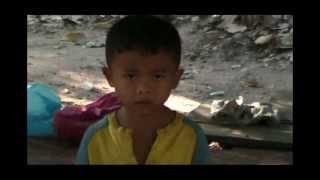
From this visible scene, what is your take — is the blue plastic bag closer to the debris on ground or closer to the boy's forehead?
the boy's forehead

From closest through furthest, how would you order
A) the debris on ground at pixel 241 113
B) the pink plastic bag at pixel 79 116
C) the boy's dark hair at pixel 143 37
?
the boy's dark hair at pixel 143 37 < the pink plastic bag at pixel 79 116 < the debris on ground at pixel 241 113

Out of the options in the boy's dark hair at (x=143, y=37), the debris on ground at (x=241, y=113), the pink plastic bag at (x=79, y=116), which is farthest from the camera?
the debris on ground at (x=241, y=113)

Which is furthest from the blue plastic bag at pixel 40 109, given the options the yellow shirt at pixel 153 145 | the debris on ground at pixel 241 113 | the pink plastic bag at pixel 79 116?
the debris on ground at pixel 241 113

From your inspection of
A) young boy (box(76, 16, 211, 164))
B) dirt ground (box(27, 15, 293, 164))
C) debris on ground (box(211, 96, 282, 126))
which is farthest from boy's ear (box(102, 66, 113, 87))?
debris on ground (box(211, 96, 282, 126))

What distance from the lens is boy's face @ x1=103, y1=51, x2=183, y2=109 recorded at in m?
2.35

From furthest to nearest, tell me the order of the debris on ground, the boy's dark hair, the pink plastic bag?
1. the debris on ground
2. the pink plastic bag
3. the boy's dark hair

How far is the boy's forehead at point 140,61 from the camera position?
2.35 metres

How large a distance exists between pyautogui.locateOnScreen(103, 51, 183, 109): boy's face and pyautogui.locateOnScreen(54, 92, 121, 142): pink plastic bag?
288mm

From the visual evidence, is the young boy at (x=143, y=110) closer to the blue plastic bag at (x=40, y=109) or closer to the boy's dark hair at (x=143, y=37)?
the boy's dark hair at (x=143, y=37)

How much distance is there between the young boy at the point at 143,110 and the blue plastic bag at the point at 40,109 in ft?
1.23

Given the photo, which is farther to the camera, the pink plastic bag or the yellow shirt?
the pink plastic bag

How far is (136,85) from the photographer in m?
2.37
